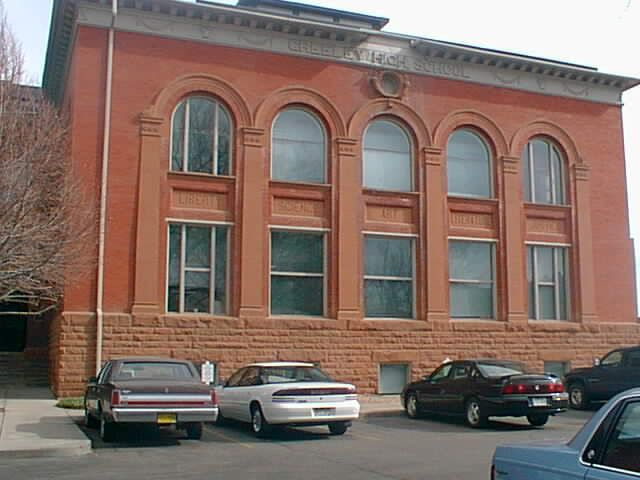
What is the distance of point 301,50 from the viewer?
24266 mm

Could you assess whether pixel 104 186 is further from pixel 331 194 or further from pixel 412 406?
pixel 412 406

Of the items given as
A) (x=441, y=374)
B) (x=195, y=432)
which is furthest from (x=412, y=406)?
(x=195, y=432)

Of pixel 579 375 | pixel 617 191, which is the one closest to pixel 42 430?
pixel 579 375

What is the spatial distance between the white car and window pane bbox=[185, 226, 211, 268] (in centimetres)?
715

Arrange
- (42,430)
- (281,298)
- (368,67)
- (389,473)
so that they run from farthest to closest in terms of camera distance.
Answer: (368,67)
(281,298)
(42,430)
(389,473)

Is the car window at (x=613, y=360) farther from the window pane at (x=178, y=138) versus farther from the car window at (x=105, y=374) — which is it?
the car window at (x=105, y=374)

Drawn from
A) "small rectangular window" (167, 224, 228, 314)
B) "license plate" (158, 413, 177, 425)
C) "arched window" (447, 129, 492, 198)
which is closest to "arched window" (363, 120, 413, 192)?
"arched window" (447, 129, 492, 198)

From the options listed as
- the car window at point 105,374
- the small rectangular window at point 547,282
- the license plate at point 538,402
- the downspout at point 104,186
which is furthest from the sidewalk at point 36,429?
the small rectangular window at point 547,282

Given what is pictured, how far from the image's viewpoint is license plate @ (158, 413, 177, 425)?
1334cm

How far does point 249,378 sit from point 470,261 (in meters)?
12.0

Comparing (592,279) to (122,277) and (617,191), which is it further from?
(122,277)

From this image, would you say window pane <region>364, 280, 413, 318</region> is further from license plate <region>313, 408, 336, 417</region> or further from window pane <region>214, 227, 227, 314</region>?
license plate <region>313, 408, 336, 417</region>

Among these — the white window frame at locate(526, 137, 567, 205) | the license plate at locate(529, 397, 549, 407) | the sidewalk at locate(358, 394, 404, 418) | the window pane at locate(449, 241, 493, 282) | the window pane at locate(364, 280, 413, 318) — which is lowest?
the sidewalk at locate(358, 394, 404, 418)

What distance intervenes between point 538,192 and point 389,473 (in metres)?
18.2
